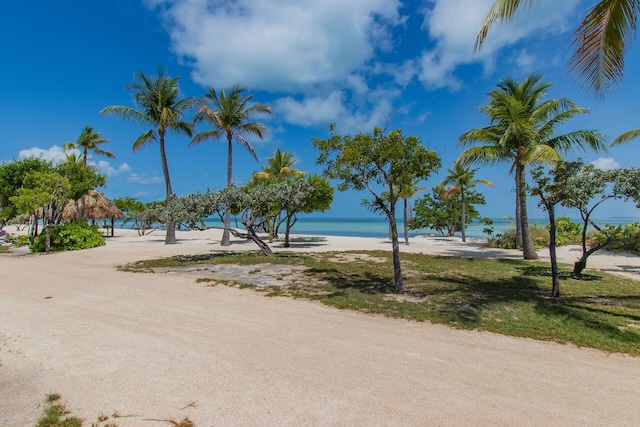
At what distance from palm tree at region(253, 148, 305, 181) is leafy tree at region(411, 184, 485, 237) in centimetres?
1564

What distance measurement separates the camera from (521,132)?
1570 cm

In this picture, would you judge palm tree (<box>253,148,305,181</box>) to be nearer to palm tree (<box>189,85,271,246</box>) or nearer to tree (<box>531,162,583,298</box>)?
palm tree (<box>189,85,271,246</box>)

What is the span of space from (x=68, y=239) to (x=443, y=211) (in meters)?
34.4

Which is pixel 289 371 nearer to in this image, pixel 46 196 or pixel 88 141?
pixel 46 196

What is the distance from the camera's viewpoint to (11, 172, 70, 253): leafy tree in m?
17.6

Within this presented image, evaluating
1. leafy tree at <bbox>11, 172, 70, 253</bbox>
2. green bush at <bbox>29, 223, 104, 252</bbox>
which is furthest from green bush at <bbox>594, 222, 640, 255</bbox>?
leafy tree at <bbox>11, 172, 70, 253</bbox>

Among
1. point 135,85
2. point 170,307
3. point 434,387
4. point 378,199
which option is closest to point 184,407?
point 434,387

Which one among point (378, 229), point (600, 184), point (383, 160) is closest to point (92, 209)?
point (383, 160)

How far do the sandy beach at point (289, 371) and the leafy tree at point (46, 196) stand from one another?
527 inches

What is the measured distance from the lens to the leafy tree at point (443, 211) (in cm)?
3731

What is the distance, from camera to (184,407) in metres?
3.48

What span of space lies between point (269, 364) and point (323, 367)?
736 millimetres

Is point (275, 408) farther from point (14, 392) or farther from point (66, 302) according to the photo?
point (66, 302)

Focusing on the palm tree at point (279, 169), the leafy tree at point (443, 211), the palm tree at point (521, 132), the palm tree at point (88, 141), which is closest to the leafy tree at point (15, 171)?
the palm tree at point (88, 141)
